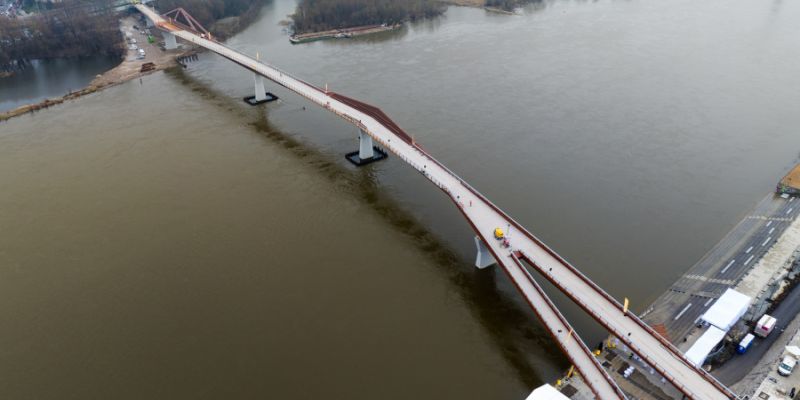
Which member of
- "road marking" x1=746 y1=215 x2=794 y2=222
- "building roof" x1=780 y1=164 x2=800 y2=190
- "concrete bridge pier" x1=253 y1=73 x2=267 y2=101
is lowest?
"road marking" x1=746 y1=215 x2=794 y2=222

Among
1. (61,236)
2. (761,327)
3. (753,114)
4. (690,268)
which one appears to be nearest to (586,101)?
(753,114)

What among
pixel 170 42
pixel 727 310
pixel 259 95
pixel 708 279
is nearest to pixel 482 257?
pixel 727 310

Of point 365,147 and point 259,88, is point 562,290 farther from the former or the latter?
point 259,88

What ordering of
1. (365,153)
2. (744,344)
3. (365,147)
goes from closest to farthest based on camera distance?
(744,344) < (365,147) < (365,153)

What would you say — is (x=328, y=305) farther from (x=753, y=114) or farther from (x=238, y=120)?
(x=753, y=114)

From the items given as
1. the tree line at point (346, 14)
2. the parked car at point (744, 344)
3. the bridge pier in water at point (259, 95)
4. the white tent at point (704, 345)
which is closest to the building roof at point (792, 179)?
the parked car at point (744, 344)

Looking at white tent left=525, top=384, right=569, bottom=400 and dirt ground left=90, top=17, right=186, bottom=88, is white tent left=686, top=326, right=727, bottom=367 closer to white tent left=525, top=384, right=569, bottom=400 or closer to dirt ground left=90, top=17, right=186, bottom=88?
white tent left=525, top=384, right=569, bottom=400

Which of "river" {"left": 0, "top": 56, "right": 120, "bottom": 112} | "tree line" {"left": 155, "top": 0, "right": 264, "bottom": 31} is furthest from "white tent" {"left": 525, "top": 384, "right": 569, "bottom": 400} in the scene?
"tree line" {"left": 155, "top": 0, "right": 264, "bottom": 31}
